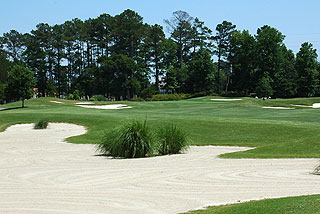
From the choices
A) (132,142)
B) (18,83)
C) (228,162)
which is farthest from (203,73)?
(228,162)

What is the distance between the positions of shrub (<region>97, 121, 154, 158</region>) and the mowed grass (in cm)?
840

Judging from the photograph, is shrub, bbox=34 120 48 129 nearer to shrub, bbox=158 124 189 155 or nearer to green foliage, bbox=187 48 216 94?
shrub, bbox=158 124 189 155

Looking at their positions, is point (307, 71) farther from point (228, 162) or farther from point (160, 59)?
point (228, 162)

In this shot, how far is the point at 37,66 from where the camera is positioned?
97688 millimetres

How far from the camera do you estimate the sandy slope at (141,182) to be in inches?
299

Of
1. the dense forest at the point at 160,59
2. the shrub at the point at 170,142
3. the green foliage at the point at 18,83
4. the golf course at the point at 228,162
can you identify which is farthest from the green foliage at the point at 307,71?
the shrub at the point at 170,142

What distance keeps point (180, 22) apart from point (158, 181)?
8937cm

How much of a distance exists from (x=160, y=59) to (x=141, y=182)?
86047 millimetres

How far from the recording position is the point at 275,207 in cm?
638

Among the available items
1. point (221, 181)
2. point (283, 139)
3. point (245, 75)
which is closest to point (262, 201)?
point (221, 181)

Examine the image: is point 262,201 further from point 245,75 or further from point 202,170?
point 245,75

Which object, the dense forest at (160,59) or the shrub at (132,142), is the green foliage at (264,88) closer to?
the dense forest at (160,59)

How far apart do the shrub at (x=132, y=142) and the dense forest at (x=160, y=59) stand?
60203 mm

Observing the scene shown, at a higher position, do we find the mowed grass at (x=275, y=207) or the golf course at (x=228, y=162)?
the mowed grass at (x=275, y=207)
